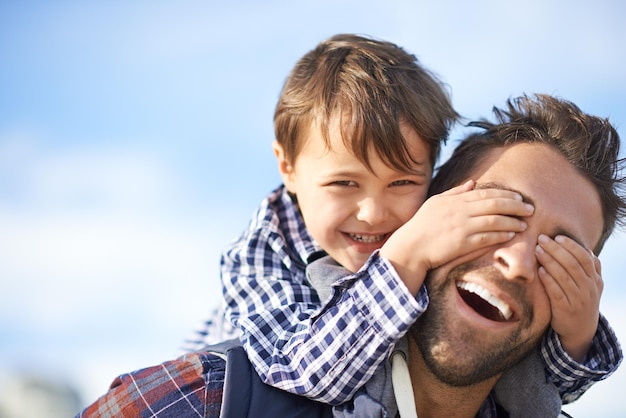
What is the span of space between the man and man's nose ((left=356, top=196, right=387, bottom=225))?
25cm

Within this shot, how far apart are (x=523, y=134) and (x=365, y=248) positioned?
2.62 ft

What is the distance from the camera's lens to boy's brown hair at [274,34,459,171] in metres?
2.95

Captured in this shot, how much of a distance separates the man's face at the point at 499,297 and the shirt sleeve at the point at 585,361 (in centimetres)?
10

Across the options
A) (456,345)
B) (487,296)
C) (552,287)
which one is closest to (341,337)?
(456,345)

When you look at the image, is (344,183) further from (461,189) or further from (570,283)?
(570,283)

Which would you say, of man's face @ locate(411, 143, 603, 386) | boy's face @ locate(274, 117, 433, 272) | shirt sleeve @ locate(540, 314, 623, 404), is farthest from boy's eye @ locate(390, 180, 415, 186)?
shirt sleeve @ locate(540, 314, 623, 404)

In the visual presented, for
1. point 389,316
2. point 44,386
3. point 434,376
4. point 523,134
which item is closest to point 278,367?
point 389,316

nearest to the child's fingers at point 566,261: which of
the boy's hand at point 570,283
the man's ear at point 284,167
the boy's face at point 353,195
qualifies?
the boy's hand at point 570,283

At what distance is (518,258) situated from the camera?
264 cm

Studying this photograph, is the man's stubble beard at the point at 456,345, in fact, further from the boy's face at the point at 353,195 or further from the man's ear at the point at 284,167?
the man's ear at the point at 284,167

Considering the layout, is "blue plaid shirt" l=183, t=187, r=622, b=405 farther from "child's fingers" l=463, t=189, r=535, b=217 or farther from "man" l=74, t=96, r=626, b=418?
"child's fingers" l=463, t=189, r=535, b=217

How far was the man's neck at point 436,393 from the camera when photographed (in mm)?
2820

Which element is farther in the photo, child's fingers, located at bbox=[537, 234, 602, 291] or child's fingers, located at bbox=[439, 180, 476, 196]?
child's fingers, located at bbox=[439, 180, 476, 196]

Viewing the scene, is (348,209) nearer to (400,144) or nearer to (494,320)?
(400,144)
